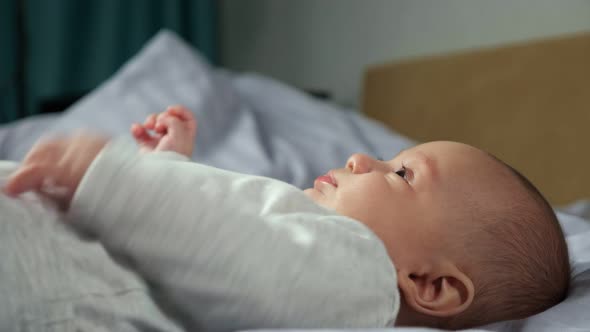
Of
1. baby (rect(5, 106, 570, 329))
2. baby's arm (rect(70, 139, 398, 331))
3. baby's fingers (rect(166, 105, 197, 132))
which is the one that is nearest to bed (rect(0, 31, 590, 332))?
baby's fingers (rect(166, 105, 197, 132))

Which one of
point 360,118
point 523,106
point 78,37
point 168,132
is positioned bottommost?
point 78,37

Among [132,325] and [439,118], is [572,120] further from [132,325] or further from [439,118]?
[132,325]

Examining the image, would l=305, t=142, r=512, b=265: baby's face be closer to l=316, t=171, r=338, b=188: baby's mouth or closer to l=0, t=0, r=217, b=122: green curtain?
l=316, t=171, r=338, b=188: baby's mouth

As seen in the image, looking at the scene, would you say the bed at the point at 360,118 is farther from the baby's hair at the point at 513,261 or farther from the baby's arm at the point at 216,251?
the baby's arm at the point at 216,251

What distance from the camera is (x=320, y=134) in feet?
5.48

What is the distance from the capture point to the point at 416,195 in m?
0.69

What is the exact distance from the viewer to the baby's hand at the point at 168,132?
802 mm

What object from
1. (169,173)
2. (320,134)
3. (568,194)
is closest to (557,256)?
(169,173)

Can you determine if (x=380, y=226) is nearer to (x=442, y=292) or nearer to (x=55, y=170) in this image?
(x=442, y=292)

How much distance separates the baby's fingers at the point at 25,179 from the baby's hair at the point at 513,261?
42 cm

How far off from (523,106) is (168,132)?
1089mm

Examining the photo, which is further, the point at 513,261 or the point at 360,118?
the point at 360,118

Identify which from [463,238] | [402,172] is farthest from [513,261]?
[402,172]

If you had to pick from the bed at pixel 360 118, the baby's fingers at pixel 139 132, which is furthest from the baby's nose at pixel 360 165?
the bed at pixel 360 118
